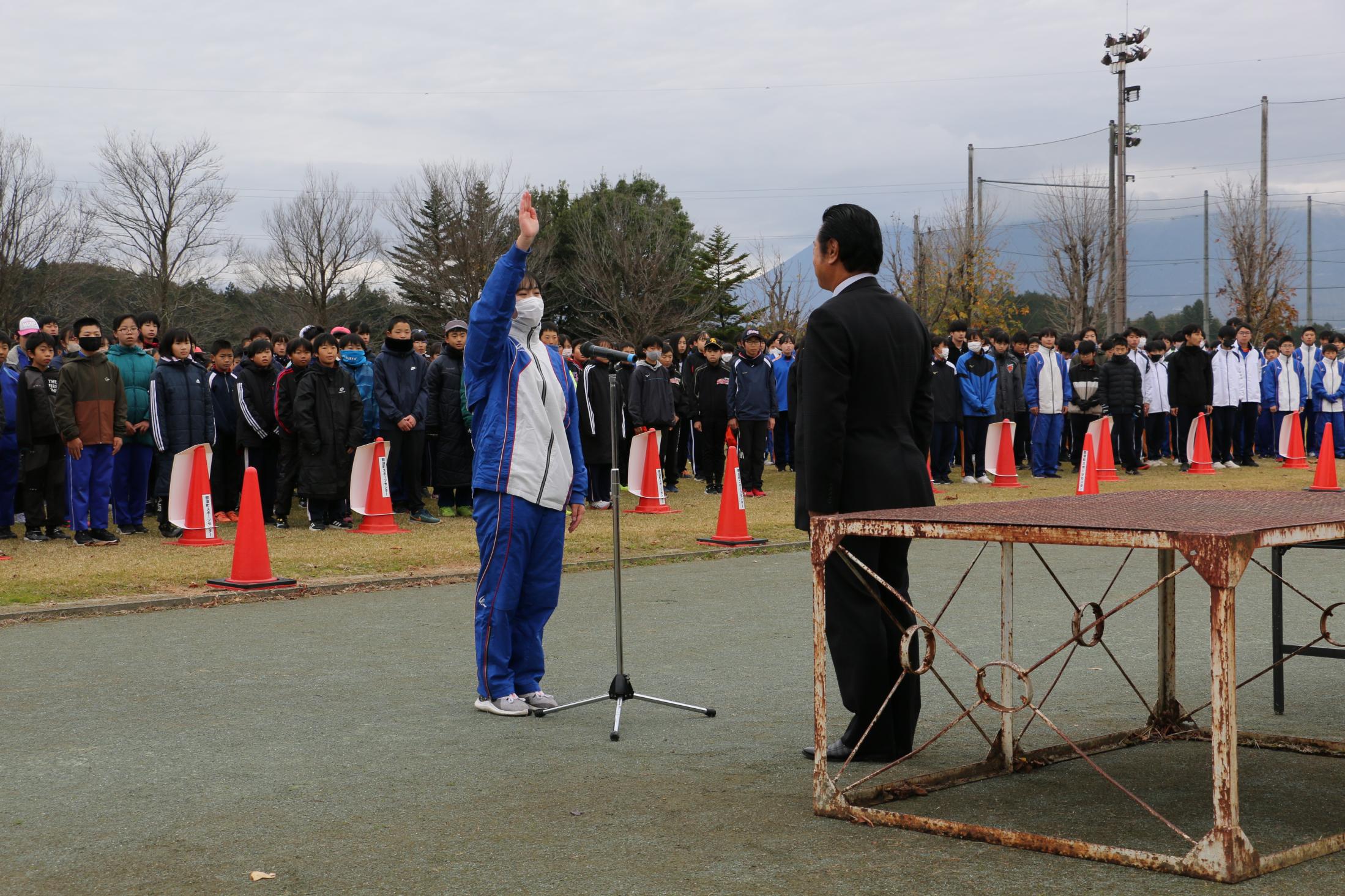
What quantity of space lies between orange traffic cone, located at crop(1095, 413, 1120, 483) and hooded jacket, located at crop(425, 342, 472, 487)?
10.9m

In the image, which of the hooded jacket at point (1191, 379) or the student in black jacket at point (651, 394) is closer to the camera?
the student in black jacket at point (651, 394)

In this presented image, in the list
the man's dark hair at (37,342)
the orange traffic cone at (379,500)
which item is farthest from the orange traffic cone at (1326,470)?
the man's dark hair at (37,342)

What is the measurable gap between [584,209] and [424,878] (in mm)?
55229

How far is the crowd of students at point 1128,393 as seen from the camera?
68.4 ft

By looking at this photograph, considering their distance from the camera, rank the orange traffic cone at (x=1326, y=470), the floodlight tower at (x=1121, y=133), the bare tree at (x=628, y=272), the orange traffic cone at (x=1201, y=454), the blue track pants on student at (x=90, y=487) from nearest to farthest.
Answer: the blue track pants on student at (x=90, y=487)
the orange traffic cone at (x=1326, y=470)
the orange traffic cone at (x=1201, y=454)
the floodlight tower at (x=1121, y=133)
the bare tree at (x=628, y=272)

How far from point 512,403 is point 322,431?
826cm

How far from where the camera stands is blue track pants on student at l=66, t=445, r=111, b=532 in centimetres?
1245

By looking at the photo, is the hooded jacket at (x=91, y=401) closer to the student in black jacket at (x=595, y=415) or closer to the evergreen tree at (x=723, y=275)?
the student in black jacket at (x=595, y=415)

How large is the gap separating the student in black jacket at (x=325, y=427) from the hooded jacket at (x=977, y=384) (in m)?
10.1

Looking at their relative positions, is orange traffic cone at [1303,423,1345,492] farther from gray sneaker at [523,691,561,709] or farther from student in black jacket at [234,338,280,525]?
gray sneaker at [523,691,561,709]

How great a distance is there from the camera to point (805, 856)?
4.07 metres

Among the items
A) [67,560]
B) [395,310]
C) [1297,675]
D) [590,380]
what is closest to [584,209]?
[395,310]

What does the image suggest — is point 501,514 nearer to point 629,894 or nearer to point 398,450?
point 629,894

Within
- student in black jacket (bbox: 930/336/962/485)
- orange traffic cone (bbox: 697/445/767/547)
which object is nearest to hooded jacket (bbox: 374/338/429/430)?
orange traffic cone (bbox: 697/445/767/547)
